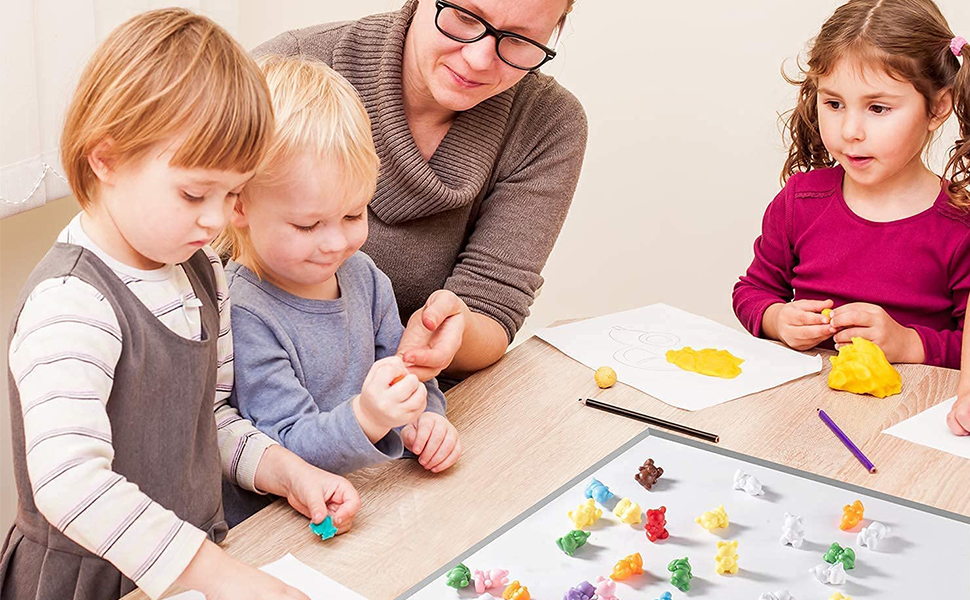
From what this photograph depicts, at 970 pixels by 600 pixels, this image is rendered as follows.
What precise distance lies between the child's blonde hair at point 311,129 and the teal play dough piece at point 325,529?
300 mm

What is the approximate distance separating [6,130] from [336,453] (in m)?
1.03

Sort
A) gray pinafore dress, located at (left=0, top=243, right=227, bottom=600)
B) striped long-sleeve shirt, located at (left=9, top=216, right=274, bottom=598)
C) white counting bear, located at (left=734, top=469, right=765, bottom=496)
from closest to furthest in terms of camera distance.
→ 1. striped long-sleeve shirt, located at (left=9, top=216, right=274, bottom=598)
2. gray pinafore dress, located at (left=0, top=243, right=227, bottom=600)
3. white counting bear, located at (left=734, top=469, right=765, bottom=496)

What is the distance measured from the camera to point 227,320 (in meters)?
1.03

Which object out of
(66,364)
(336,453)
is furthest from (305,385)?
(66,364)

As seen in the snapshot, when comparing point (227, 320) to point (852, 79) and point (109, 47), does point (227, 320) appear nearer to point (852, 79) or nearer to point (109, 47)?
point (109, 47)

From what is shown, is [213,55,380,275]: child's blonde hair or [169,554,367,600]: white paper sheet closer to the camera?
[169,554,367,600]: white paper sheet

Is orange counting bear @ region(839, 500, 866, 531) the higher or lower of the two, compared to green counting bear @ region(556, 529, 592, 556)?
higher

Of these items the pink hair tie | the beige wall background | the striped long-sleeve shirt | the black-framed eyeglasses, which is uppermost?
the pink hair tie

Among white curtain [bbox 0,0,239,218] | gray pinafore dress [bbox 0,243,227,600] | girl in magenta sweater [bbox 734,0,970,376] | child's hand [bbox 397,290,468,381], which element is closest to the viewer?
gray pinafore dress [bbox 0,243,227,600]

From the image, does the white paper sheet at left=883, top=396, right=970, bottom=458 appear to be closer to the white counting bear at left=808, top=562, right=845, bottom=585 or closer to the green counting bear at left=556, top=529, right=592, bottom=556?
the white counting bear at left=808, top=562, right=845, bottom=585

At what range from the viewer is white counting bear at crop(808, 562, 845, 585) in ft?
3.11

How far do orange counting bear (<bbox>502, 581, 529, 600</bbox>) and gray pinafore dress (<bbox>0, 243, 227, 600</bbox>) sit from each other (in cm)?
28

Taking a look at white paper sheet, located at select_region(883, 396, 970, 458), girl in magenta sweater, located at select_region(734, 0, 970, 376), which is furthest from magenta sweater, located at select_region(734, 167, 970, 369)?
white paper sheet, located at select_region(883, 396, 970, 458)

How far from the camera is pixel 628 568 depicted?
938mm
